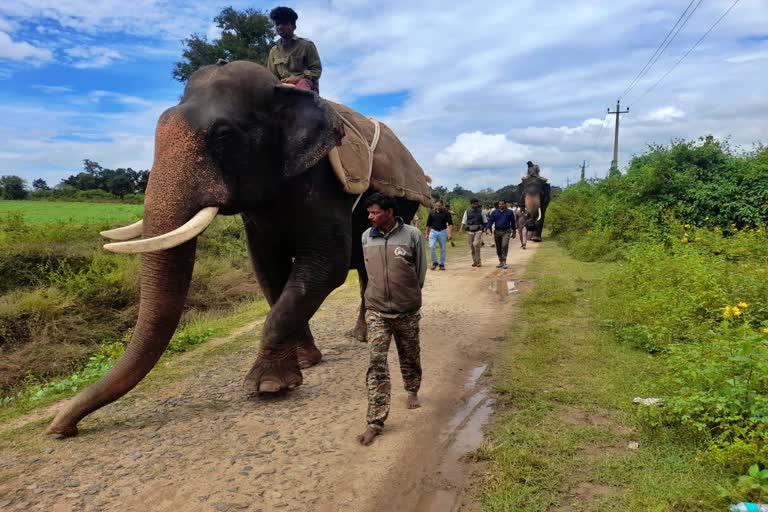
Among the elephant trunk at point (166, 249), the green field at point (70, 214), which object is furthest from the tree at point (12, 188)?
the elephant trunk at point (166, 249)

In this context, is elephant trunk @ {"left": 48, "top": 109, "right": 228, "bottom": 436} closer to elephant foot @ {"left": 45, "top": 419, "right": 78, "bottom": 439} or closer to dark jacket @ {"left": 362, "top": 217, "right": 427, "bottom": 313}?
elephant foot @ {"left": 45, "top": 419, "right": 78, "bottom": 439}

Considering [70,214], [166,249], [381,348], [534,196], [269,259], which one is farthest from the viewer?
[70,214]

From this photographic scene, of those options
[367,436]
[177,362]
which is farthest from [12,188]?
[367,436]

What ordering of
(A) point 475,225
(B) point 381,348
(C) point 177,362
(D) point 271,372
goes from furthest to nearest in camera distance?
(A) point 475,225 < (C) point 177,362 < (D) point 271,372 < (B) point 381,348

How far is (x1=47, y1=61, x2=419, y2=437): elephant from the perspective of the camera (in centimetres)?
333

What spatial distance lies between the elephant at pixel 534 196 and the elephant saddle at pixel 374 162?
11.8m

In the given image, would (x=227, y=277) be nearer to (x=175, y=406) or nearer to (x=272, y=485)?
(x=175, y=406)

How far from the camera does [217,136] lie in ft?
11.2

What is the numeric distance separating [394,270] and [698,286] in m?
3.90

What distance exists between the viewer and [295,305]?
3.95 metres

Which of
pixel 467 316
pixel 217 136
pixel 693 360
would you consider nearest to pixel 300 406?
pixel 217 136

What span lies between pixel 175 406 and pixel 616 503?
10.3 ft

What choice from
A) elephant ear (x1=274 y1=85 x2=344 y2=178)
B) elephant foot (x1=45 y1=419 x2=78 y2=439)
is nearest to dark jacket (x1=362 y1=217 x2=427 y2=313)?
elephant ear (x1=274 y1=85 x2=344 y2=178)

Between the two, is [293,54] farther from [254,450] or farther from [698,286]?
[698,286]
